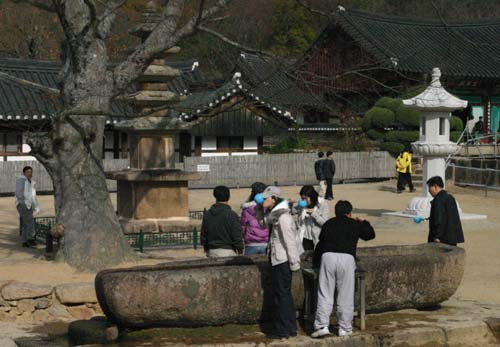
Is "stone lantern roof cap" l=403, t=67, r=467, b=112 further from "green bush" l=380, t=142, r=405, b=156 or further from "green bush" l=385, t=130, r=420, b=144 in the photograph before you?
"green bush" l=380, t=142, r=405, b=156

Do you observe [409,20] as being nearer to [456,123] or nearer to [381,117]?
[456,123]

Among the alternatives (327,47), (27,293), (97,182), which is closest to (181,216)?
(97,182)

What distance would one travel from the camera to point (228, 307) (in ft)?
26.0

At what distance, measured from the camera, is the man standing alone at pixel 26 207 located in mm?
14992

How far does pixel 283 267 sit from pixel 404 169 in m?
19.5

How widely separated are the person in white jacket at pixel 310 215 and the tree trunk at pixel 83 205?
3121 millimetres

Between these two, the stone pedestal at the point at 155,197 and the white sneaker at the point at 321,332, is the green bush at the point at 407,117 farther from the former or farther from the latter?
the white sneaker at the point at 321,332

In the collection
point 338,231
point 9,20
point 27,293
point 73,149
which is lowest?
point 27,293

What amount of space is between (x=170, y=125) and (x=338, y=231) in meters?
8.93

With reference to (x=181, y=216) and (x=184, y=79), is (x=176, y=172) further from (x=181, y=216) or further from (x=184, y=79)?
(x=184, y=79)

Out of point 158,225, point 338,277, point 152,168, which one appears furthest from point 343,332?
point 152,168

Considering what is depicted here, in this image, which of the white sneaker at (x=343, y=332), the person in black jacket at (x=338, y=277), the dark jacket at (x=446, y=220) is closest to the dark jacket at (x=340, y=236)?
the person in black jacket at (x=338, y=277)

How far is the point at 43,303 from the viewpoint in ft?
32.5

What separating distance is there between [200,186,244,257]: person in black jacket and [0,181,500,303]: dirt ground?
262 centimetres
